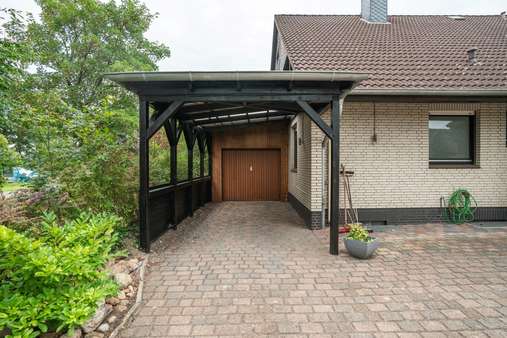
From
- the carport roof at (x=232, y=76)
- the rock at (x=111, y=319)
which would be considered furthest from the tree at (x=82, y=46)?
the rock at (x=111, y=319)

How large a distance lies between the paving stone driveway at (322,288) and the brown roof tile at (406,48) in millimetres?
3165

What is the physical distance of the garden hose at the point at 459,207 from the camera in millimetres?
5707

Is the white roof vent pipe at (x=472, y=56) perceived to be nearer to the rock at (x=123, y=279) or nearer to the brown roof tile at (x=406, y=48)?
the brown roof tile at (x=406, y=48)

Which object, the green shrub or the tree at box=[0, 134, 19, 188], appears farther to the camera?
the tree at box=[0, 134, 19, 188]

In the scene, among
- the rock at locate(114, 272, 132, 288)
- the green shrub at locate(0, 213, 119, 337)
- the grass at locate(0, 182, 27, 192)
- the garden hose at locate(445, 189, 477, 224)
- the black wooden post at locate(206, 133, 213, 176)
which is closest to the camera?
the green shrub at locate(0, 213, 119, 337)

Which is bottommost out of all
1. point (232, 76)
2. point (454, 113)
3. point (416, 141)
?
point (416, 141)

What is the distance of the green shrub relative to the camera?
1.87m

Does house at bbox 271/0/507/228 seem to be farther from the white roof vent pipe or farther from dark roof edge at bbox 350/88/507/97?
dark roof edge at bbox 350/88/507/97

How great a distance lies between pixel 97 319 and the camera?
2338 mm

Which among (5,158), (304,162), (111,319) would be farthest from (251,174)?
(111,319)

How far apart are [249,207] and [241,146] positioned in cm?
247

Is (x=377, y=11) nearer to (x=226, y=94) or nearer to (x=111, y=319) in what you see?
(x=226, y=94)

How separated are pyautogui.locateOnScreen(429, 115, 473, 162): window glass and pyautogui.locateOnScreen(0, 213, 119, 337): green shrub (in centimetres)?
666

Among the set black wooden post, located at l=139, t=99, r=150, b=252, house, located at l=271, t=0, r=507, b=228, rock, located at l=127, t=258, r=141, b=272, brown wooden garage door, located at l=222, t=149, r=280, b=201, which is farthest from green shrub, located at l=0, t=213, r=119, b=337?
brown wooden garage door, located at l=222, t=149, r=280, b=201
